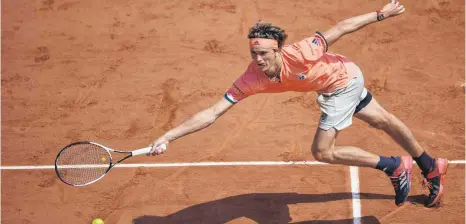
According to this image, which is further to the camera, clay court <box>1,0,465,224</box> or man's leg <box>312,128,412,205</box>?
clay court <box>1,0,465,224</box>

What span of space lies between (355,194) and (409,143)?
1.02 metres

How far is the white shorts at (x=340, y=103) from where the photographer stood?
7.42 m

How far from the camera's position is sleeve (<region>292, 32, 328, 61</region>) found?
7.16 metres

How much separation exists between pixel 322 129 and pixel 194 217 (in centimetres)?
198

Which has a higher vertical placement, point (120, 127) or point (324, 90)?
point (324, 90)

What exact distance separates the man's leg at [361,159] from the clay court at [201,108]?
0.50m

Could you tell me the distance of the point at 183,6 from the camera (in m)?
11.5

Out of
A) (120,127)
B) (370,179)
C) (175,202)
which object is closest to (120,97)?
(120,127)

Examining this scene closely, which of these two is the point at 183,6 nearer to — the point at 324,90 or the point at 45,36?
the point at 45,36

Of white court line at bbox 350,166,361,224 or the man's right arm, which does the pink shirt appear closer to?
the man's right arm

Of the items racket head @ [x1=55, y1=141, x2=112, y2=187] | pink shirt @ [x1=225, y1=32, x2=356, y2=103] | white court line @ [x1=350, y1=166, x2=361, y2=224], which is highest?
pink shirt @ [x1=225, y1=32, x2=356, y2=103]

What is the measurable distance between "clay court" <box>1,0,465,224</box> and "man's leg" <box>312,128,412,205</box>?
0.50 meters

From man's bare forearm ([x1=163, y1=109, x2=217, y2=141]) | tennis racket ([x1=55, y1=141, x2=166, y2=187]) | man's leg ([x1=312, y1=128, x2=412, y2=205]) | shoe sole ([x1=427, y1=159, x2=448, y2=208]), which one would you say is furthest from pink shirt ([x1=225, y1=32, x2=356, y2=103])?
tennis racket ([x1=55, y1=141, x2=166, y2=187])

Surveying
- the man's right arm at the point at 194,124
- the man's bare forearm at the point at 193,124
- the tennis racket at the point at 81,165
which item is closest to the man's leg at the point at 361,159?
the man's right arm at the point at 194,124
